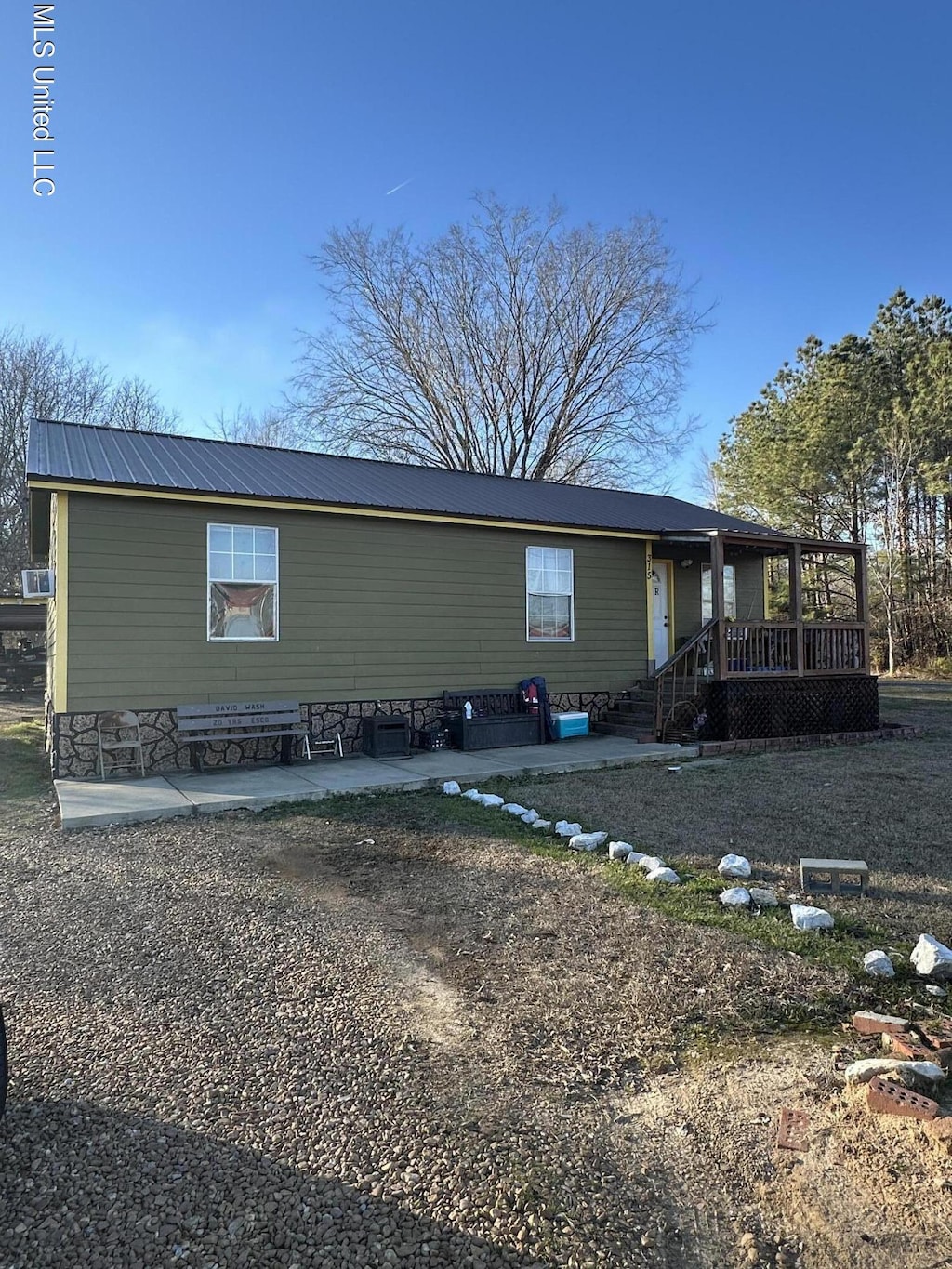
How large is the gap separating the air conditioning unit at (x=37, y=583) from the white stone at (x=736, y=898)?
8.10 metres

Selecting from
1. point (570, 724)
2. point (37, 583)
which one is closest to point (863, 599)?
point (570, 724)

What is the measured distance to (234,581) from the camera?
853 centimetres

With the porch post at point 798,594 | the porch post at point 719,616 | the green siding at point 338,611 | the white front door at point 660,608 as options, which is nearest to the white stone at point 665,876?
the green siding at point 338,611

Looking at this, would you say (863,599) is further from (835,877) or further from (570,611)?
(835,877)

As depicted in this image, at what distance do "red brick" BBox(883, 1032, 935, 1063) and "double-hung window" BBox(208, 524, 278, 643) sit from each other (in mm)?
7373

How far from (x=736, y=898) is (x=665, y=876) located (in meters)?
0.48

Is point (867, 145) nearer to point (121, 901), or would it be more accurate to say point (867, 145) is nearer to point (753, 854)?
point (753, 854)

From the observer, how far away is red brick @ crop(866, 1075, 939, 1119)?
2.09 meters

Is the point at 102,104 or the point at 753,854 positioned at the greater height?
the point at 102,104

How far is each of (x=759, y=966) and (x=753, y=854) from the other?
174cm

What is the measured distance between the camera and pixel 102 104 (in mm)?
8383

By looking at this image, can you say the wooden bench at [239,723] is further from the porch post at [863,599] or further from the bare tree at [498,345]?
the bare tree at [498,345]

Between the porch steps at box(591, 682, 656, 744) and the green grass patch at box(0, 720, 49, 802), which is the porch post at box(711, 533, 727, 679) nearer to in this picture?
the porch steps at box(591, 682, 656, 744)

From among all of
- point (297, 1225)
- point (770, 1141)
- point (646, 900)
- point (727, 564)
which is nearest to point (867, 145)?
point (727, 564)
